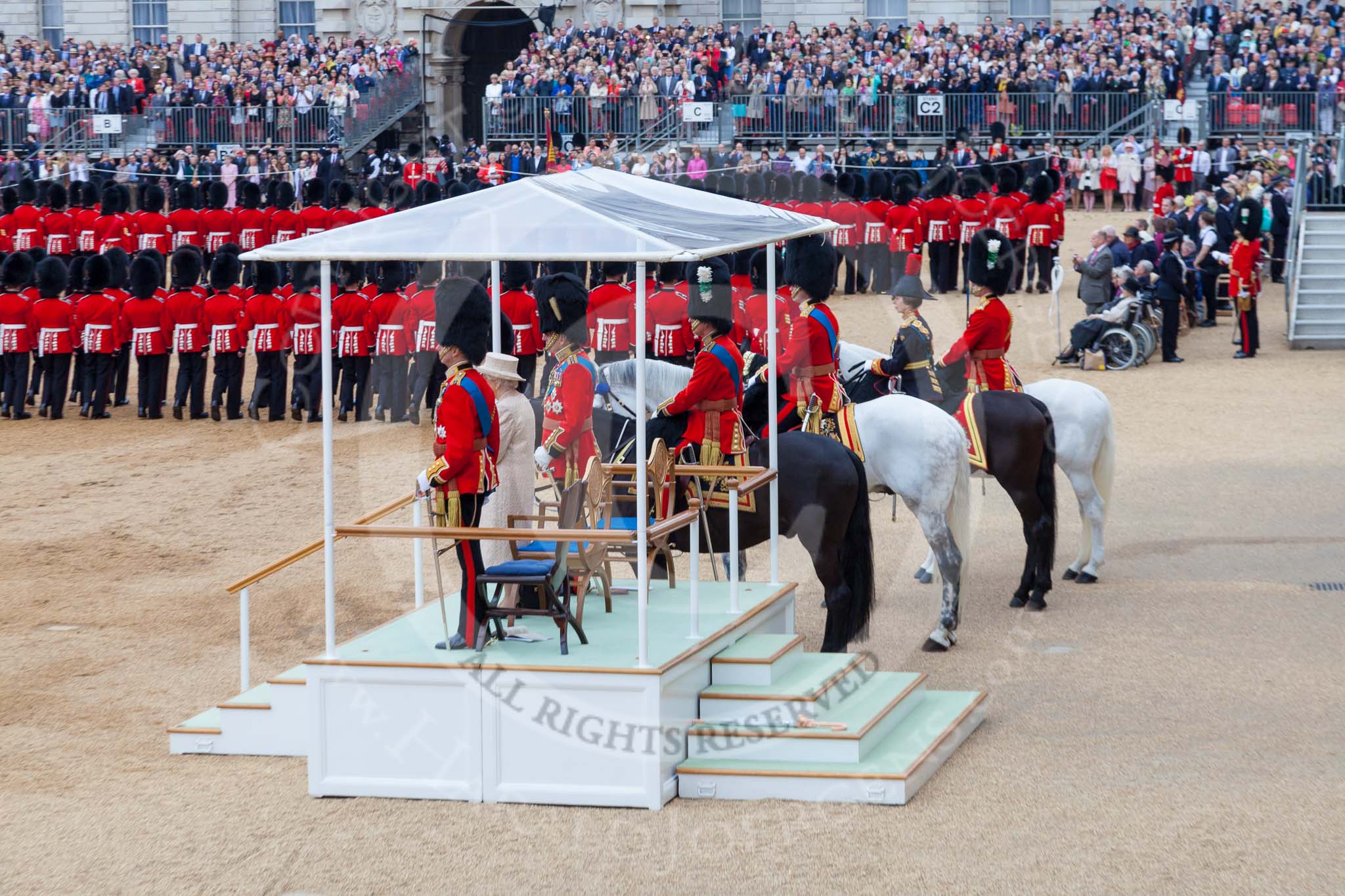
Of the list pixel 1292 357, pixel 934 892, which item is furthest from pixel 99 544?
pixel 1292 357

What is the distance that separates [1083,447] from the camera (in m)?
9.28

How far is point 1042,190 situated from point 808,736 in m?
12.4

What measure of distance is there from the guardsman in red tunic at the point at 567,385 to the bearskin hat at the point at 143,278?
26.5 feet

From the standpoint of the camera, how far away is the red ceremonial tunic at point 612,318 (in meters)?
13.3

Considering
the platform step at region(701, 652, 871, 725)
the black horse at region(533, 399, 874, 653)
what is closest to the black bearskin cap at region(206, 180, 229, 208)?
the black horse at region(533, 399, 874, 653)

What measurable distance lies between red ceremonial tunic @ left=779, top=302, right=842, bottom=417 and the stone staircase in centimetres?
167

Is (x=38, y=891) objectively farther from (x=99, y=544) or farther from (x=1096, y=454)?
(x=1096, y=454)

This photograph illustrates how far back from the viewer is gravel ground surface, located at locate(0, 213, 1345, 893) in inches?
217

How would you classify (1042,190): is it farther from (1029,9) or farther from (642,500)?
(1029,9)

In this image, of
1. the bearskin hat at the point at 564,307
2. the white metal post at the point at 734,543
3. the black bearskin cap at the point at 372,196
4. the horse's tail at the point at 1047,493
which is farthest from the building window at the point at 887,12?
the white metal post at the point at 734,543

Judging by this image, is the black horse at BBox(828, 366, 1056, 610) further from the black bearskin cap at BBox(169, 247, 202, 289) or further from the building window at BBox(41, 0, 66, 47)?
the building window at BBox(41, 0, 66, 47)

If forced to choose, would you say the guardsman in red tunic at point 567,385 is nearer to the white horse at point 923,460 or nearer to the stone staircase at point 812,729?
the white horse at point 923,460

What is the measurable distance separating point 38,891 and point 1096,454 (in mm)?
5948

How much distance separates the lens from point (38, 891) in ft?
17.8
